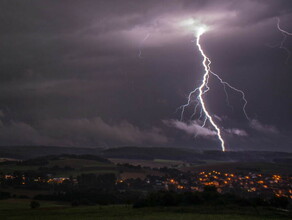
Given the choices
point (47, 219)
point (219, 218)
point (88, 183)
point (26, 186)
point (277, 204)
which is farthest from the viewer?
point (88, 183)

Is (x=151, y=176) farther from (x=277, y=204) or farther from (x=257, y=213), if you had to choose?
(x=257, y=213)

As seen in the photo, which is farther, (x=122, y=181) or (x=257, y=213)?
(x=122, y=181)

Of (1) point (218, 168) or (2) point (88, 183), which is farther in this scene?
(1) point (218, 168)

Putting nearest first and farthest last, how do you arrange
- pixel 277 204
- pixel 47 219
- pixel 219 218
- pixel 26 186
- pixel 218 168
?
pixel 219 218, pixel 47 219, pixel 277 204, pixel 26 186, pixel 218 168

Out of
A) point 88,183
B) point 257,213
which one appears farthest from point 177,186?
point 257,213

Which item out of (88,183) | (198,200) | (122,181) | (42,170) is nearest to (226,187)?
(122,181)

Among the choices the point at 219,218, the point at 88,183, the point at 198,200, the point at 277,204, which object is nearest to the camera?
the point at 219,218

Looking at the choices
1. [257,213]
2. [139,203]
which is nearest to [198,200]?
[139,203]

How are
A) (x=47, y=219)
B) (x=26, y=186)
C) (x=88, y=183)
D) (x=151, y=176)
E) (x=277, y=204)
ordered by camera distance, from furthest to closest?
(x=151, y=176), (x=88, y=183), (x=26, y=186), (x=277, y=204), (x=47, y=219)

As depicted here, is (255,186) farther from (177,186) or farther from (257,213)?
(257,213)
